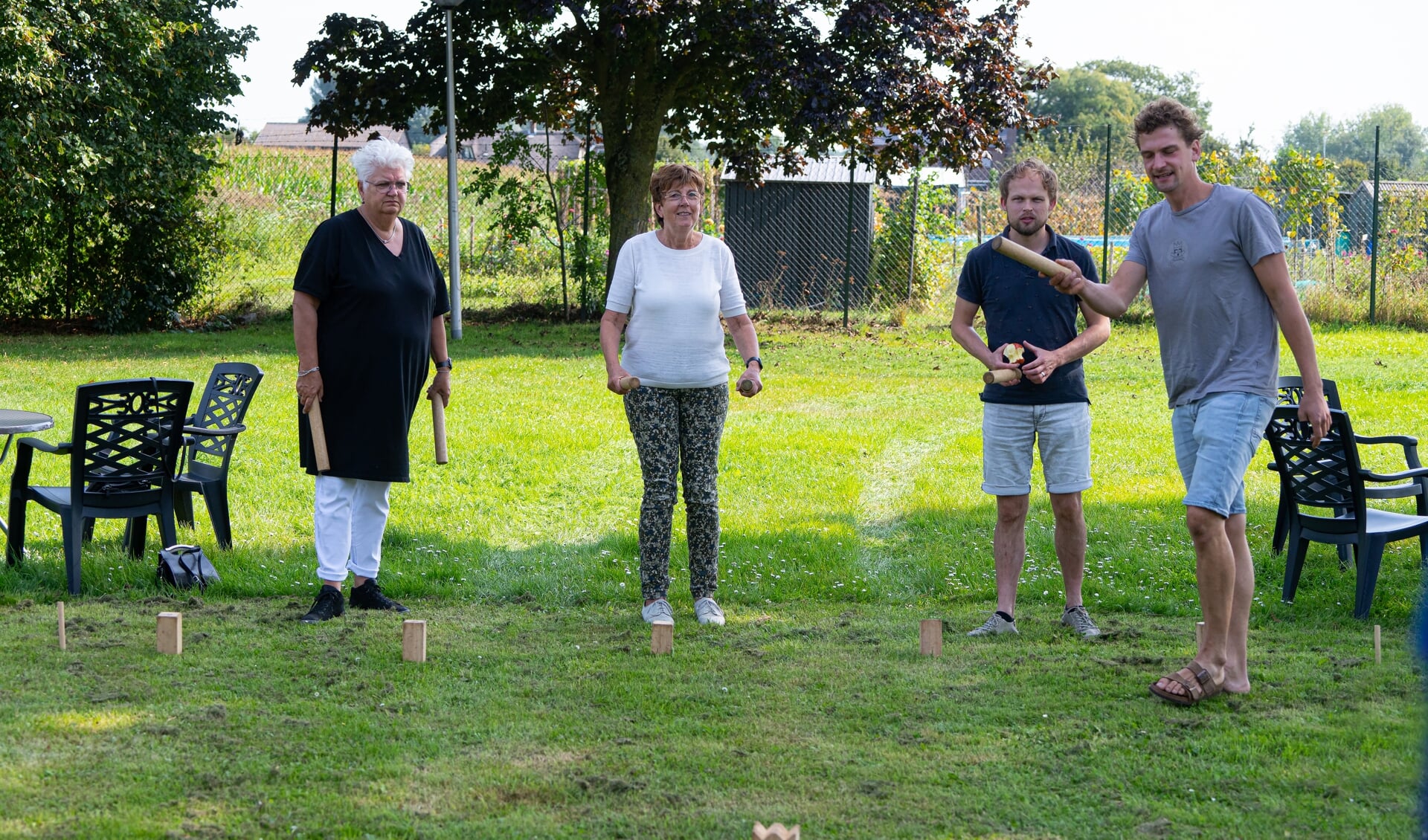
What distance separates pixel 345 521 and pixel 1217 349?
351 centimetres

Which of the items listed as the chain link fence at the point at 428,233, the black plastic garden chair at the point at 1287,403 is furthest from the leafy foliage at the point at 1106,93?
the black plastic garden chair at the point at 1287,403

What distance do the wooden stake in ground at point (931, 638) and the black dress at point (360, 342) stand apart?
88.8 inches

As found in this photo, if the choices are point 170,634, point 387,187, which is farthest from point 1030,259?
point 170,634

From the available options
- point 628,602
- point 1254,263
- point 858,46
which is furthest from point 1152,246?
point 858,46

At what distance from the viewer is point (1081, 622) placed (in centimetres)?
542

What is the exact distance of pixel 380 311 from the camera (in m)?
5.46

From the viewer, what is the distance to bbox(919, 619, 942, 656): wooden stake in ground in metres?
5.04

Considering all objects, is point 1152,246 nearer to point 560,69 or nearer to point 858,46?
point 858,46

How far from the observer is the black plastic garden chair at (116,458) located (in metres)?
5.87

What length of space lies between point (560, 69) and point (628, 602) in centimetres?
1341

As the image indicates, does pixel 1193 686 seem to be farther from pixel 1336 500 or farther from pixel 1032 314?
pixel 1336 500

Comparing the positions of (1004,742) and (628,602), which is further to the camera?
(628,602)

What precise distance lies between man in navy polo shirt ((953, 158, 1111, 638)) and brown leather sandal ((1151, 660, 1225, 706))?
2.90 feet

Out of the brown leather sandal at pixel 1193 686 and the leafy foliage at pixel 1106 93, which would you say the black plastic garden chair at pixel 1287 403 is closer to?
Answer: the brown leather sandal at pixel 1193 686
